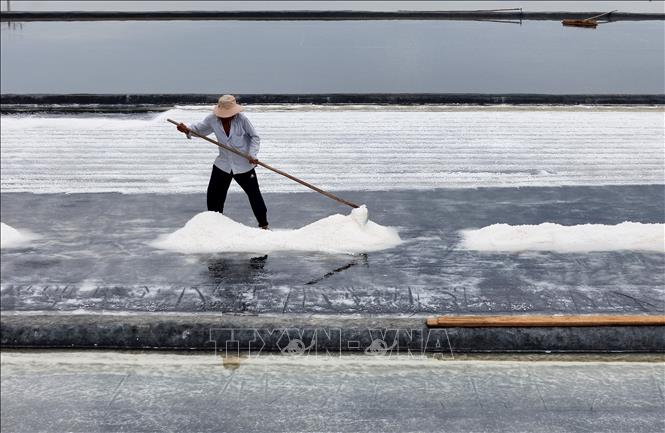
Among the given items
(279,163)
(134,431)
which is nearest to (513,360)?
(134,431)

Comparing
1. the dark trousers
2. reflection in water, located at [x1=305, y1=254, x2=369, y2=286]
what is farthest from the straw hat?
reflection in water, located at [x1=305, y1=254, x2=369, y2=286]

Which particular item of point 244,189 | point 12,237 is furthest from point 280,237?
point 12,237

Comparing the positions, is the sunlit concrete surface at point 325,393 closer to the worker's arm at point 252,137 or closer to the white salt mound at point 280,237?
the white salt mound at point 280,237

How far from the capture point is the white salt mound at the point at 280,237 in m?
9.91

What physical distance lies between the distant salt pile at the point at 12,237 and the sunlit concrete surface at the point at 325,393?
250cm

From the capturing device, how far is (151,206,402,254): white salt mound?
390 inches

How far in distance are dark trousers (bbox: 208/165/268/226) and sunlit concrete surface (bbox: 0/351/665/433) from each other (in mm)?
2899

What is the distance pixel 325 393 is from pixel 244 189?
3.71 meters

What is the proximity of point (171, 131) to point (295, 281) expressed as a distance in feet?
22.1

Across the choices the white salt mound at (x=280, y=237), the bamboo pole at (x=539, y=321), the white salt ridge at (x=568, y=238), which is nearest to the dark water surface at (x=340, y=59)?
the white salt mound at (x=280, y=237)

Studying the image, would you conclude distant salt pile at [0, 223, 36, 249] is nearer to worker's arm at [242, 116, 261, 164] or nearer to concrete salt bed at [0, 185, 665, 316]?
concrete salt bed at [0, 185, 665, 316]

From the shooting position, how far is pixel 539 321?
311 inches

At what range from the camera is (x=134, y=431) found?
6.58 metres

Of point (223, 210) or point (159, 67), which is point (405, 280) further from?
point (159, 67)
